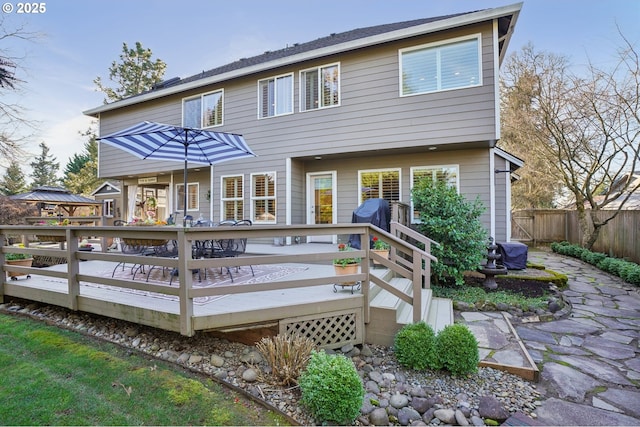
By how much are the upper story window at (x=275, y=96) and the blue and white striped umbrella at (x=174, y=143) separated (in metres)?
3.03

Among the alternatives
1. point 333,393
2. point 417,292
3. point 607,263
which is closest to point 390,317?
point 417,292

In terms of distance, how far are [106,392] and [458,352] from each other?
10.8ft

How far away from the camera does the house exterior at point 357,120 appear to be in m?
6.41

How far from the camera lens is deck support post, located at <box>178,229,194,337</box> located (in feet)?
8.91

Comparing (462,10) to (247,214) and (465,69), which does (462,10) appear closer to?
(465,69)

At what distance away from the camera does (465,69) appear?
6.44 meters

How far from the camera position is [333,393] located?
90.9 inches

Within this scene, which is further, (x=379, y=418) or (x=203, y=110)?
(x=203, y=110)

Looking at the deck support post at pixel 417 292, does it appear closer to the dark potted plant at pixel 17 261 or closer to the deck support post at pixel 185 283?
the deck support post at pixel 185 283

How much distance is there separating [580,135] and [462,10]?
21.0ft

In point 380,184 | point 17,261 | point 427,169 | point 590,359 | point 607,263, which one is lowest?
point 590,359

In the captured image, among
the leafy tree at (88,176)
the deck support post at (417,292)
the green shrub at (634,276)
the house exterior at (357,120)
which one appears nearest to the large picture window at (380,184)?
the house exterior at (357,120)

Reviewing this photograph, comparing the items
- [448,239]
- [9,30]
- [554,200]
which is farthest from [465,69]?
[554,200]

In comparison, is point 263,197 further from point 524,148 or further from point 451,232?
point 524,148
